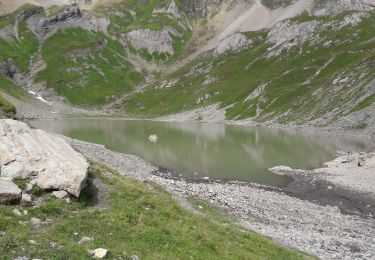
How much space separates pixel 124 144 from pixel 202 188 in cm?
5389

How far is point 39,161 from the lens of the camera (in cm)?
2597

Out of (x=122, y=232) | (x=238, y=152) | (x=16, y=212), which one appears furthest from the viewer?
(x=238, y=152)

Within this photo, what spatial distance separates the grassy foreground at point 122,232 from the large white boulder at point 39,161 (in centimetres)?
116

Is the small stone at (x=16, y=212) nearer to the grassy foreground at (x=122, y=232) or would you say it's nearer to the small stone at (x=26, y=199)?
the grassy foreground at (x=122, y=232)

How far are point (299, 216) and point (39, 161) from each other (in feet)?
87.1

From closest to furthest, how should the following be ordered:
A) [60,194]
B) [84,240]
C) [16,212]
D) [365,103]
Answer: [84,240] < [16,212] < [60,194] < [365,103]

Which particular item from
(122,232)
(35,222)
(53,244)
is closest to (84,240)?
(53,244)

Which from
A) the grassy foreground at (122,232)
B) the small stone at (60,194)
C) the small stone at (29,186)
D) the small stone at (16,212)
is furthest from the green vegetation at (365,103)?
the small stone at (16,212)

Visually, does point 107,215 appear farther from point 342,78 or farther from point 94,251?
point 342,78

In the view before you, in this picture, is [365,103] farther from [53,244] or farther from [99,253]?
[53,244]

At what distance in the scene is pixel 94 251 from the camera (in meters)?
17.3

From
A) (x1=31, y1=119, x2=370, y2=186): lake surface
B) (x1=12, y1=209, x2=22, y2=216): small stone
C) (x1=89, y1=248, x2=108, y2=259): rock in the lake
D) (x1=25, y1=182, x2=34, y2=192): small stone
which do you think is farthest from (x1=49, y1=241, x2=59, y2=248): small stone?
(x1=31, y1=119, x2=370, y2=186): lake surface

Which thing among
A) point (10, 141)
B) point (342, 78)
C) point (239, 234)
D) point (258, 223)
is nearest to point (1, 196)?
point (10, 141)

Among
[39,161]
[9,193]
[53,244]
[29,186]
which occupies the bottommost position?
[53,244]
